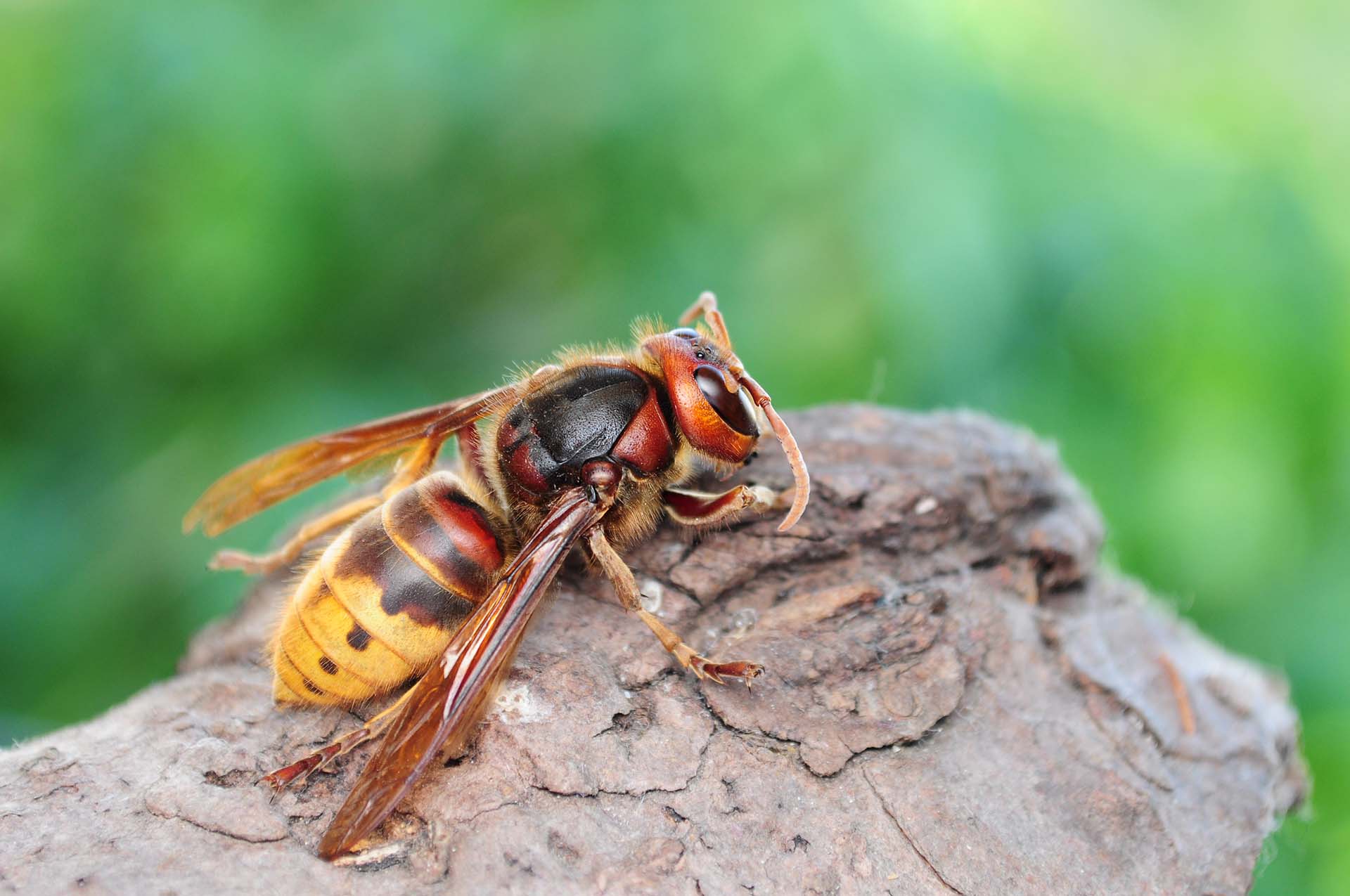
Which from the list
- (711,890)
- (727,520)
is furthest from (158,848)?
(727,520)

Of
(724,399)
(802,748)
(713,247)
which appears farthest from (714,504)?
(713,247)

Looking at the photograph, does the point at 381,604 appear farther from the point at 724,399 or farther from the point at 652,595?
the point at 724,399

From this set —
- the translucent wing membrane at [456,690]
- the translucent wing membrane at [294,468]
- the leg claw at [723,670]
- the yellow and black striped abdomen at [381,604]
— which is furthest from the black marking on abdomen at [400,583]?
the translucent wing membrane at [294,468]

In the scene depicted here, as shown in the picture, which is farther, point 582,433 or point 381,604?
point 582,433

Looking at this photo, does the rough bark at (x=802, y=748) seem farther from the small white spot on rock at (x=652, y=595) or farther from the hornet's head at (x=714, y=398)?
the hornet's head at (x=714, y=398)

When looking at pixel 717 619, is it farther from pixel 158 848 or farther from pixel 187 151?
pixel 187 151

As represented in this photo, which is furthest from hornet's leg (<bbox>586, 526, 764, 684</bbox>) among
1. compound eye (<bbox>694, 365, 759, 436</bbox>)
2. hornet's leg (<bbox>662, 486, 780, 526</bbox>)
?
compound eye (<bbox>694, 365, 759, 436</bbox>)
